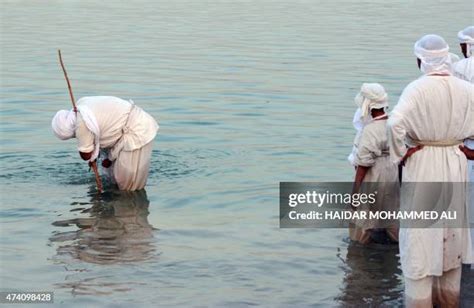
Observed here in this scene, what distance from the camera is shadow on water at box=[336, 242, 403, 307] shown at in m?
8.43

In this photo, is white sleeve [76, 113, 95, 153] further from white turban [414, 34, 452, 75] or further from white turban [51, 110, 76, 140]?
Result: white turban [414, 34, 452, 75]

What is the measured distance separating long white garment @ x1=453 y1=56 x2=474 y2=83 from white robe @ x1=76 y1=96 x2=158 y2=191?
3.70 meters

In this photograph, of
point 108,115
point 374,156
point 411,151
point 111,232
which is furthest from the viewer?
point 108,115

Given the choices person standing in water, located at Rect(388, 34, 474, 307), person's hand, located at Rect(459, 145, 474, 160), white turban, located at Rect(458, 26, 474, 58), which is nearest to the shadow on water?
person standing in water, located at Rect(388, 34, 474, 307)

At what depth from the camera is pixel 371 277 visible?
29.5 feet

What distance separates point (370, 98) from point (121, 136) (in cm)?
364

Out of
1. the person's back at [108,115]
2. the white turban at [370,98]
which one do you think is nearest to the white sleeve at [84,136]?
the person's back at [108,115]

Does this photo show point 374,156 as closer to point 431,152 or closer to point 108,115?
point 431,152

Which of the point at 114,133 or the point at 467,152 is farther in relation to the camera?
the point at 114,133

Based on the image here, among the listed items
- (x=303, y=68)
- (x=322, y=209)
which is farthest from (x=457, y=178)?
(x=303, y=68)

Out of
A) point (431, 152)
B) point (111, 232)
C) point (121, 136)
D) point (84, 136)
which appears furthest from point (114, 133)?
point (431, 152)

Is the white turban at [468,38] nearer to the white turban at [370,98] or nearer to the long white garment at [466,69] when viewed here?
the long white garment at [466,69]

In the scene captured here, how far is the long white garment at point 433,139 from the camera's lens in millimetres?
6969

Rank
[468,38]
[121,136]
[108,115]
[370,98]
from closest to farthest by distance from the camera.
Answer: [370,98], [468,38], [108,115], [121,136]
